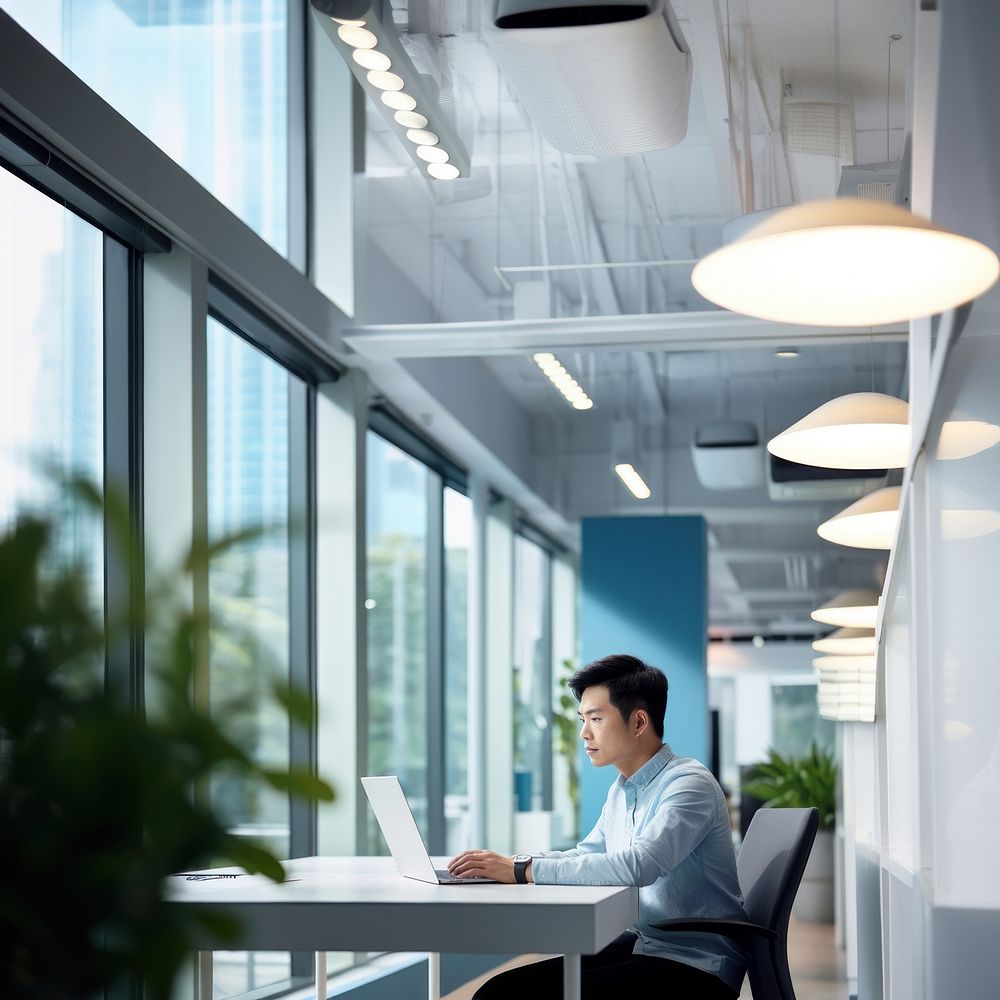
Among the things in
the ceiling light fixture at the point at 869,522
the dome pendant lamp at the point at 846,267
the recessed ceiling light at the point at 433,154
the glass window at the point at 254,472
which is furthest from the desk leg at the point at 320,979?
the recessed ceiling light at the point at 433,154

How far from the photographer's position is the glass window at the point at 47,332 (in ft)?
11.6

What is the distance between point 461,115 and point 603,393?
16.3 feet

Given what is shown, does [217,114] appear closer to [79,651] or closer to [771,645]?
[79,651]

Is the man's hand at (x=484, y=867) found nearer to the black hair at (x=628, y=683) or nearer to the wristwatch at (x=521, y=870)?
the wristwatch at (x=521, y=870)

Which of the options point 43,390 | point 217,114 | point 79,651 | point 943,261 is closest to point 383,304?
point 217,114

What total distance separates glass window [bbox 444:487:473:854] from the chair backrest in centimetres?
635

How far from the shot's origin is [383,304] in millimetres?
7309

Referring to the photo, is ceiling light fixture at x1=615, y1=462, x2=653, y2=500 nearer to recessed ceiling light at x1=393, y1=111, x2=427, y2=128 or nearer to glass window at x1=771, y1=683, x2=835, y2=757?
recessed ceiling light at x1=393, y1=111, x2=427, y2=128

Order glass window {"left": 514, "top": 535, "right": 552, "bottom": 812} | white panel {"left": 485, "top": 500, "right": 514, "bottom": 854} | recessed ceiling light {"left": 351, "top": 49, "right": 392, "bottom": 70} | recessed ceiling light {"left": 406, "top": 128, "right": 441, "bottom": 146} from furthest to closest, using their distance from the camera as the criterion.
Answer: glass window {"left": 514, "top": 535, "right": 552, "bottom": 812} < white panel {"left": 485, "top": 500, "right": 514, "bottom": 854} < recessed ceiling light {"left": 406, "top": 128, "right": 441, "bottom": 146} < recessed ceiling light {"left": 351, "top": 49, "right": 392, "bottom": 70}

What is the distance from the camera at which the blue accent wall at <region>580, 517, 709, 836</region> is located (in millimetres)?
9781

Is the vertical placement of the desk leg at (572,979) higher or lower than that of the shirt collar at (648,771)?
lower

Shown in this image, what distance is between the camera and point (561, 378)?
7.41m

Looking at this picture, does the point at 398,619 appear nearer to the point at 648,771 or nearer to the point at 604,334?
the point at 604,334

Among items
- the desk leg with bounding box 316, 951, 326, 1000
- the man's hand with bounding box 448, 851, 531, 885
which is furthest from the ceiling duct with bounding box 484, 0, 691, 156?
the desk leg with bounding box 316, 951, 326, 1000
